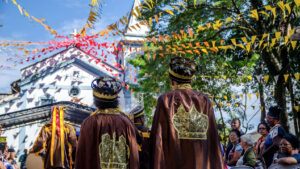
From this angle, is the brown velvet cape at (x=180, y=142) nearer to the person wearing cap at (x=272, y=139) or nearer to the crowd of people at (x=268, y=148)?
the crowd of people at (x=268, y=148)

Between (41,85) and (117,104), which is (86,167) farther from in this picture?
(41,85)

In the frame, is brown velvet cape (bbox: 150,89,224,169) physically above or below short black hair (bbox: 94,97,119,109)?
below

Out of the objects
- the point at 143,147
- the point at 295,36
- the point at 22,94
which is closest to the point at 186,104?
the point at 143,147

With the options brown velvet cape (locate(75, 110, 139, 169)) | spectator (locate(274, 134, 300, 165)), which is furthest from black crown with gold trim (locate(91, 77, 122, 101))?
spectator (locate(274, 134, 300, 165))

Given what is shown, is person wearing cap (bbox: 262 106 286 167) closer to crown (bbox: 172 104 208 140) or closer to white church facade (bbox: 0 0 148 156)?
crown (bbox: 172 104 208 140)

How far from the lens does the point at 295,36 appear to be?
7230 mm

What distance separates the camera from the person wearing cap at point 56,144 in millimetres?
7413

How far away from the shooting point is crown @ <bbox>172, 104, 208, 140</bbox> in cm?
418

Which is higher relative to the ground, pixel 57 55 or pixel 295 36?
pixel 57 55

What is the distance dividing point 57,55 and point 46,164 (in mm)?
18496

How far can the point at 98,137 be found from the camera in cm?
420

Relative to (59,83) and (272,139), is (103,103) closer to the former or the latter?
(272,139)

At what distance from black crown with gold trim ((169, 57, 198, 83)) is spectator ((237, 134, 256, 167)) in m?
2.58

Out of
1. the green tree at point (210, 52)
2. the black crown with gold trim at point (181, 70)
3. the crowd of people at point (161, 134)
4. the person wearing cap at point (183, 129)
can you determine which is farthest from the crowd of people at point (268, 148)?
the green tree at point (210, 52)
